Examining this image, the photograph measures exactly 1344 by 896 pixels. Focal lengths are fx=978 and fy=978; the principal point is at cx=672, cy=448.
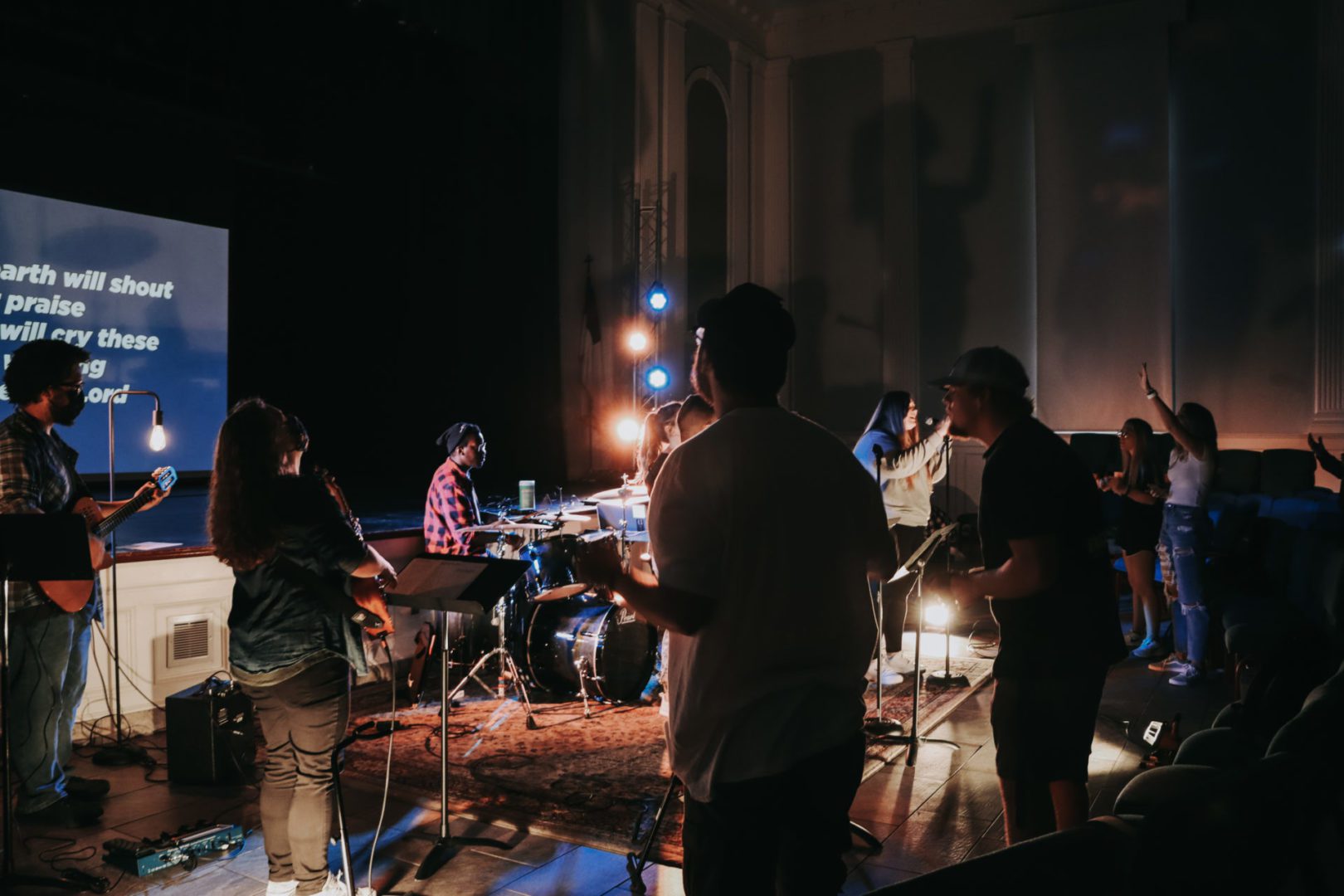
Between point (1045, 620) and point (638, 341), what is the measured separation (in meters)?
9.33

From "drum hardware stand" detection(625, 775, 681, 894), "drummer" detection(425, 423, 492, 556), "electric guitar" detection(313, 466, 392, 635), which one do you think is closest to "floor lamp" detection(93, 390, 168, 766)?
"drummer" detection(425, 423, 492, 556)

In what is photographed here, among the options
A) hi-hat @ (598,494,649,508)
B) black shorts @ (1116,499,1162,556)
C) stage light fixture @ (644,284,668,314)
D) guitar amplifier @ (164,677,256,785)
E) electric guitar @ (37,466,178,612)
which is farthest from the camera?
stage light fixture @ (644,284,668,314)

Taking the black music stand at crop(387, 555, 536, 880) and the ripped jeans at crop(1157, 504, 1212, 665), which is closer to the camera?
the black music stand at crop(387, 555, 536, 880)

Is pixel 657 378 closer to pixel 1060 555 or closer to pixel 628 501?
pixel 628 501

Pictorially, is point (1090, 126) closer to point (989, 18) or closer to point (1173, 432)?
point (989, 18)

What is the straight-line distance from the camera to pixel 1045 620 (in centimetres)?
271

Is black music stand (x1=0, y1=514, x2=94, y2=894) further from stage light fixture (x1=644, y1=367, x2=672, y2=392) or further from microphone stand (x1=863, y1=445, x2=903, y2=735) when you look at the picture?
stage light fixture (x1=644, y1=367, x2=672, y2=392)

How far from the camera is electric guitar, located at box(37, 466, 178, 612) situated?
4.12 m

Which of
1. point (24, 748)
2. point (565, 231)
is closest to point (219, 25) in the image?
point (565, 231)

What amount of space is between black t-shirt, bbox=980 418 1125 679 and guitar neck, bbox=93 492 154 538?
3.49 m

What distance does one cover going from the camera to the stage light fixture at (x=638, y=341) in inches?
463

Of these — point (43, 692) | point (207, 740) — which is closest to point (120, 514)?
point (43, 692)

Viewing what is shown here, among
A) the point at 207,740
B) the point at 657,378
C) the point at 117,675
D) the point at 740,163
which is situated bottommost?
the point at 207,740

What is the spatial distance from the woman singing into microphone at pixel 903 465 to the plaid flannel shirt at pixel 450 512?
2.52 metres
